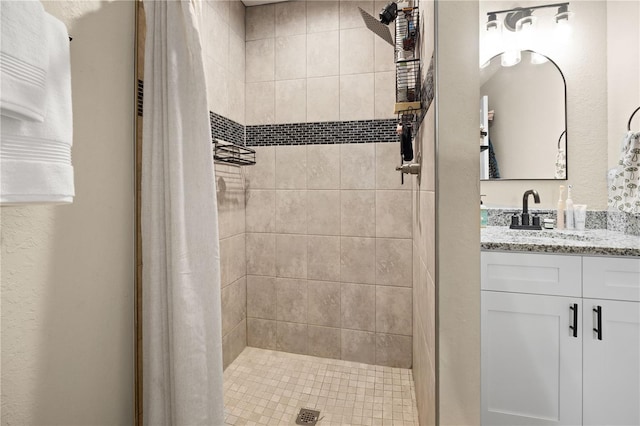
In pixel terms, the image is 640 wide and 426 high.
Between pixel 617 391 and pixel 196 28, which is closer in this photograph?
pixel 196 28

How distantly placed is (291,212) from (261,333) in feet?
A: 2.93

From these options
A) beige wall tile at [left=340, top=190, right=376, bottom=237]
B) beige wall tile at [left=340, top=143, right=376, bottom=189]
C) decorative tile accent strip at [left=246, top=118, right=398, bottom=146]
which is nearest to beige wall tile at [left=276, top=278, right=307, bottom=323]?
beige wall tile at [left=340, top=190, right=376, bottom=237]

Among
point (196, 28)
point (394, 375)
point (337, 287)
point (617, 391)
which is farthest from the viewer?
point (337, 287)

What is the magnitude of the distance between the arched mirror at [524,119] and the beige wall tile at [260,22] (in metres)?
1.47

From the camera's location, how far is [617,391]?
51.2 inches

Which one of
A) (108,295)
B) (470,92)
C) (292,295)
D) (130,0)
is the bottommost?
(292,295)

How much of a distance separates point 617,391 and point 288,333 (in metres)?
1.70

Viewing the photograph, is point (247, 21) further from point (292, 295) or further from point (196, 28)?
point (292, 295)

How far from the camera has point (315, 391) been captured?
1643 millimetres

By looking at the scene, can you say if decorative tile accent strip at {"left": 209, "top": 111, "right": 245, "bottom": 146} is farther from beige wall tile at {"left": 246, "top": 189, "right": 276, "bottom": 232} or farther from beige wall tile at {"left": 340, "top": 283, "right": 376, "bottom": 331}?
beige wall tile at {"left": 340, "top": 283, "right": 376, "bottom": 331}

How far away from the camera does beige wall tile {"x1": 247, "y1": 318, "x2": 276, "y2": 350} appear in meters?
2.11

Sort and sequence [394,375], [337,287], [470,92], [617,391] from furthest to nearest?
[337,287] → [394,375] → [617,391] → [470,92]

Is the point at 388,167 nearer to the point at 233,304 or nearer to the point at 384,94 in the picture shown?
the point at 384,94

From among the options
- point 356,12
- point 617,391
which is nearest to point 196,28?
point 356,12
